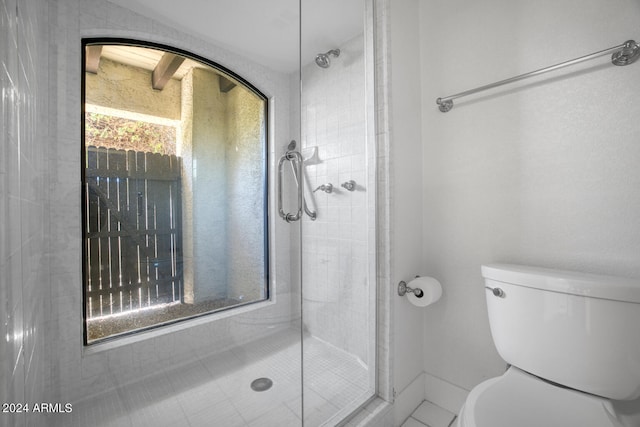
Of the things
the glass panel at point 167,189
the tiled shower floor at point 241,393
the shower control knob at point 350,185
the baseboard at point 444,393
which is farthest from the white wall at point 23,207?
the baseboard at point 444,393

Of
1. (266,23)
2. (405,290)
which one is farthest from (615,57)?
(266,23)

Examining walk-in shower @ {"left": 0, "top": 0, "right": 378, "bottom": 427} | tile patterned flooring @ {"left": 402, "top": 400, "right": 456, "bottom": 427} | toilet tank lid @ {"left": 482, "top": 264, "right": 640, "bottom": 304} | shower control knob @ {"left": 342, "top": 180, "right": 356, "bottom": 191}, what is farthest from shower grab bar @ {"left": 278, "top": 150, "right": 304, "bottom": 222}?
tile patterned flooring @ {"left": 402, "top": 400, "right": 456, "bottom": 427}

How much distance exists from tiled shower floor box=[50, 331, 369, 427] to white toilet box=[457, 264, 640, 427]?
0.64 m

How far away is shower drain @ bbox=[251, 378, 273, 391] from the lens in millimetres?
1107

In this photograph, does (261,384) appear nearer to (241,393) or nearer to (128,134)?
(241,393)

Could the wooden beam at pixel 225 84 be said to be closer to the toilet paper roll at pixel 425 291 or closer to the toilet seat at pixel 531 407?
the toilet paper roll at pixel 425 291

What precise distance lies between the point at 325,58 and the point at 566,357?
1.56 m

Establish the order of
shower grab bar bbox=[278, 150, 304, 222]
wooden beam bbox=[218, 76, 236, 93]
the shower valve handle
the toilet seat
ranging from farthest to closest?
the shower valve handle, shower grab bar bbox=[278, 150, 304, 222], wooden beam bbox=[218, 76, 236, 93], the toilet seat

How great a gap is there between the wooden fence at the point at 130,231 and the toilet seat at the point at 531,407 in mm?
1056

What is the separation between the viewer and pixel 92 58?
85cm

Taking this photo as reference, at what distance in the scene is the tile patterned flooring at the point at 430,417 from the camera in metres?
1.36

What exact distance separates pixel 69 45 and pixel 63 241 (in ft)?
1.89

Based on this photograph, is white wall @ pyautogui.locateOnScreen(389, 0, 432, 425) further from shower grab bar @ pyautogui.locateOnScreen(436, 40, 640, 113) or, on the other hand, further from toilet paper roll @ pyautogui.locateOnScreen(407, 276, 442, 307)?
shower grab bar @ pyautogui.locateOnScreen(436, 40, 640, 113)

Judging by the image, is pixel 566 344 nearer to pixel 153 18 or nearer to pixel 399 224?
pixel 399 224
